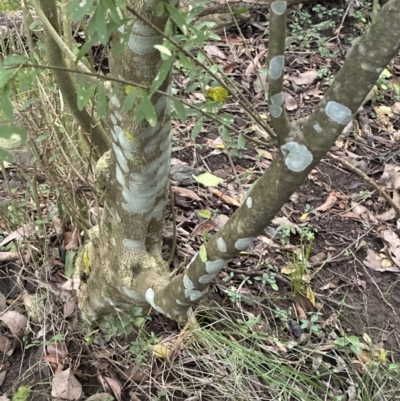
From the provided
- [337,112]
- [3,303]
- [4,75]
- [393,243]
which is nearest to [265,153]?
[393,243]

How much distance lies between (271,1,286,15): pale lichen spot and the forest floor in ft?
1.27

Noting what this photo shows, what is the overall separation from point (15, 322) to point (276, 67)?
4.71ft

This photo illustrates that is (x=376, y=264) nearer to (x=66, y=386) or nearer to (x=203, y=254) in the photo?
(x=203, y=254)

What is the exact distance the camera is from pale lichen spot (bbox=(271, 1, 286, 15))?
0.84m

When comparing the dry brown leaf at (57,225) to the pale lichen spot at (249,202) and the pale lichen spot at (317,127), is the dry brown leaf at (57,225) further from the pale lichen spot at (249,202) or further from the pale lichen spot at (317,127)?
the pale lichen spot at (317,127)

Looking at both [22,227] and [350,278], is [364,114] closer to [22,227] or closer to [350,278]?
[350,278]

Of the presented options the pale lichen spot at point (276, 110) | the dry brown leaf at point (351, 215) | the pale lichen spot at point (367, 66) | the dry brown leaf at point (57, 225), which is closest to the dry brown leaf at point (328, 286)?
the dry brown leaf at point (351, 215)

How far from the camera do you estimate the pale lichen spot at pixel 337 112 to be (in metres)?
0.88

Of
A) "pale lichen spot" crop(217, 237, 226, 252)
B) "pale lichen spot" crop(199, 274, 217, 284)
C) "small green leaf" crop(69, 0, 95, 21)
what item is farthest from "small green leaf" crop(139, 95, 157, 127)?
"pale lichen spot" crop(199, 274, 217, 284)

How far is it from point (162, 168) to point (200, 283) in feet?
1.12

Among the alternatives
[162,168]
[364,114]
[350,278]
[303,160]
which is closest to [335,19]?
[364,114]

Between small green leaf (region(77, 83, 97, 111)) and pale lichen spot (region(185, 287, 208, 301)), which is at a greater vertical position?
small green leaf (region(77, 83, 97, 111))

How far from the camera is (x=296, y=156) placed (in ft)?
3.19

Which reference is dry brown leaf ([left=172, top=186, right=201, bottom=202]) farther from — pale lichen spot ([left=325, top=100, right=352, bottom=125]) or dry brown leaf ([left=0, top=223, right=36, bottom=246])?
pale lichen spot ([left=325, top=100, right=352, bottom=125])
